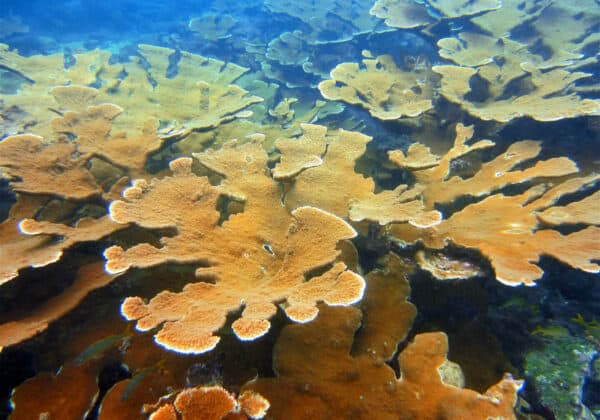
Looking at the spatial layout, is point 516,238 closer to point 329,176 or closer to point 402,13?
point 329,176

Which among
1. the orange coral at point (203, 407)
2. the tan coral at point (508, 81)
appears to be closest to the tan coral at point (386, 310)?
the orange coral at point (203, 407)

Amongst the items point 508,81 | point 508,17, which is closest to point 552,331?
point 508,81

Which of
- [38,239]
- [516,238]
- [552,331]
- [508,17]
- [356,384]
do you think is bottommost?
[552,331]

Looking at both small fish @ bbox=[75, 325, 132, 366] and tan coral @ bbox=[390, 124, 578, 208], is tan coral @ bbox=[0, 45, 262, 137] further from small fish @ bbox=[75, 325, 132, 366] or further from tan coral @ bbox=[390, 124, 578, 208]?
tan coral @ bbox=[390, 124, 578, 208]

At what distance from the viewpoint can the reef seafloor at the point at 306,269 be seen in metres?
2.00

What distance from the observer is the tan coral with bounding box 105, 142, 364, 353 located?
71.7 inches

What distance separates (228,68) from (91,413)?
6.42 m

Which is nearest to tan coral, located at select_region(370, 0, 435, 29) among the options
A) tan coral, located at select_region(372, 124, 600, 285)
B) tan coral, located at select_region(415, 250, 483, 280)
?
tan coral, located at select_region(372, 124, 600, 285)

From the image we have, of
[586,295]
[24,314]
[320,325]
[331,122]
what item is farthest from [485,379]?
[331,122]

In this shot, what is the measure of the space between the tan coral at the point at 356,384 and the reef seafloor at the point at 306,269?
0.01 metres

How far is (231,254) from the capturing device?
2414 mm

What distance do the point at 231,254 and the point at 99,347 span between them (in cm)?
100

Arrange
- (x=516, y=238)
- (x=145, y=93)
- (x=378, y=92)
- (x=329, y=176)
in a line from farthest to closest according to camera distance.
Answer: (x=145, y=93) → (x=378, y=92) → (x=329, y=176) → (x=516, y=238)

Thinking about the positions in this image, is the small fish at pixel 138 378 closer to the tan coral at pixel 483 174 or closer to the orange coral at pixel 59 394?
the orange coral at pixel 59 394
